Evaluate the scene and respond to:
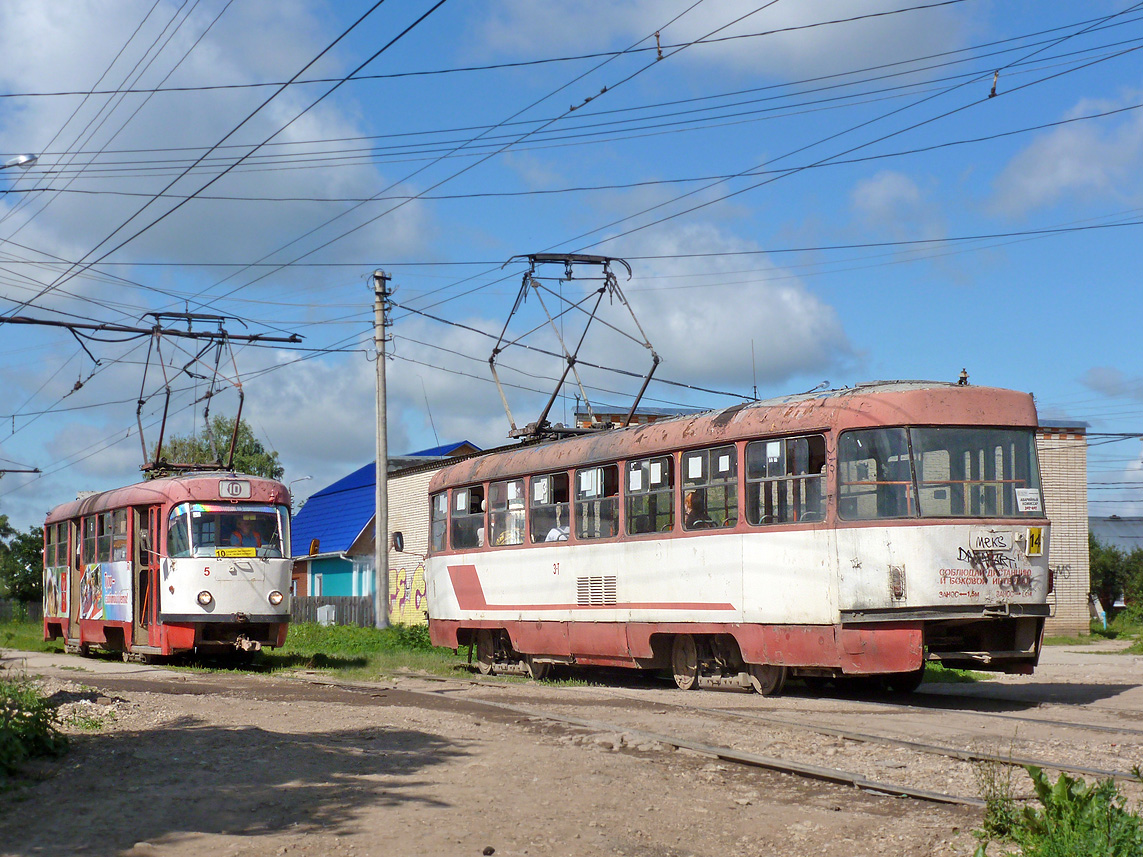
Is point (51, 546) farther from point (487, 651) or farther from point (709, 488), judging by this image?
point (709, 488)

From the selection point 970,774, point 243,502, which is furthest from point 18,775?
point 243,502

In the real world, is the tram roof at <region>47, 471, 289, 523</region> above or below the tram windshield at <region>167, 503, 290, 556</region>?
above

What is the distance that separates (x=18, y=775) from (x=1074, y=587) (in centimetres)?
2859

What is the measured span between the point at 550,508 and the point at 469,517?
2414 mm

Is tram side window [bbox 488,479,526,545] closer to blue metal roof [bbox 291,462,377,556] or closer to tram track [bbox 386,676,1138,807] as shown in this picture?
tram track [bbox 386,676,1138,807]

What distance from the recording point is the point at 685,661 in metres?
15.1

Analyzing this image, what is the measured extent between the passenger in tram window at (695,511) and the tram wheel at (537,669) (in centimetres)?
410

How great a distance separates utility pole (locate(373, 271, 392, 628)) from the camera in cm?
2453

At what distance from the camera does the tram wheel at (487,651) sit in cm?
1873

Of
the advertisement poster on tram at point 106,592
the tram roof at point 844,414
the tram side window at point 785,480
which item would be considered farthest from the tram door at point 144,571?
the tram side window at point 785,480

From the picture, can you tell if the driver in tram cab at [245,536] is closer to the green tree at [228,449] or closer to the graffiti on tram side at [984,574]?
the graffiti on tram side at [984,574]

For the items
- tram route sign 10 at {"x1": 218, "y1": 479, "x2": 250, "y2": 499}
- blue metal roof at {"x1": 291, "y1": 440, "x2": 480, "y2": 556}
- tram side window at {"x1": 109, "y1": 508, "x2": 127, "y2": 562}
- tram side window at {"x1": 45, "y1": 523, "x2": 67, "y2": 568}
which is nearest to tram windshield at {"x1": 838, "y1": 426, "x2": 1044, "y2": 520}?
tram route sign 10 at {"x1": 218, "y1": 479, "x2": 250, "y2": 499}

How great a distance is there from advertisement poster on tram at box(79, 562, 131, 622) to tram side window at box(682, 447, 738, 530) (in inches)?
406

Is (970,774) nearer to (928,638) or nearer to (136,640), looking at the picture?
(928,638)
